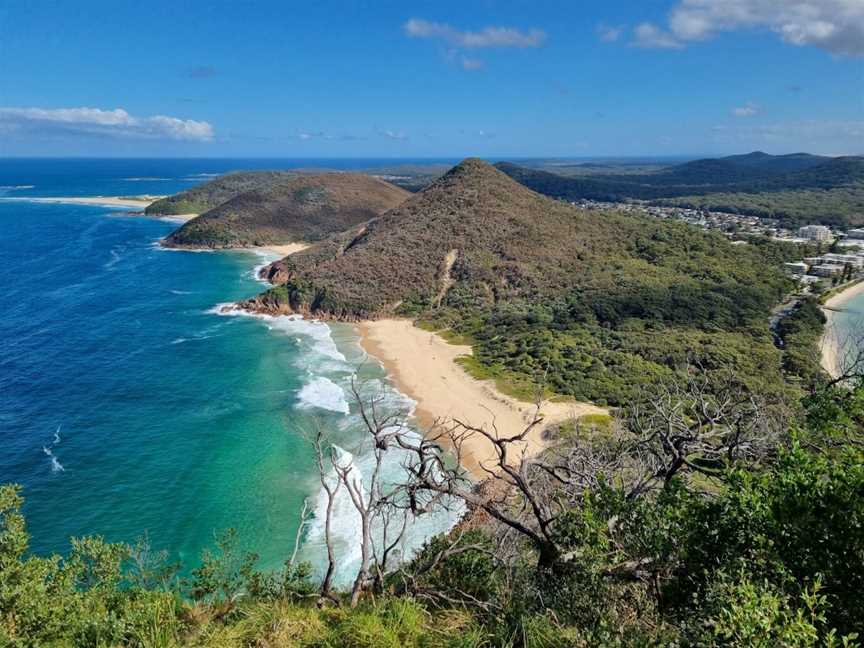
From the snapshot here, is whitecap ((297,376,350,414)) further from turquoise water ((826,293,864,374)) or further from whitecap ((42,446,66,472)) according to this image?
turquoise water ((826,293,864,374))

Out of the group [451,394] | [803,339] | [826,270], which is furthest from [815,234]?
[451,394]

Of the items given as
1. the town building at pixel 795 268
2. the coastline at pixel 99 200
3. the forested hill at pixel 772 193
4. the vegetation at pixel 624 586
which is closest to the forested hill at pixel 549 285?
the town building at pixel 795 268

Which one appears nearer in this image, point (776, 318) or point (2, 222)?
point (776, 318)

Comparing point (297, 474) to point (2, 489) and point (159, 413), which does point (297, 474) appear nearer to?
point (159, 413)

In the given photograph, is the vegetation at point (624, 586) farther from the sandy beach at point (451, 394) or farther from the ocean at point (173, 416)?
the sandy beach at point (451, 394)

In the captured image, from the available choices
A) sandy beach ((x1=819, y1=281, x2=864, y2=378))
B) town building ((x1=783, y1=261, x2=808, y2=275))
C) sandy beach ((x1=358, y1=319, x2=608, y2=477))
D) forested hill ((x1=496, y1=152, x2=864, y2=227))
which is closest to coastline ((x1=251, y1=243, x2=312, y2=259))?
sandy beach ((x1=358, y1=319, x2=608, y2=477))

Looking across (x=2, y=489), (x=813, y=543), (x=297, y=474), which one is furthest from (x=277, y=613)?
(x=297, y=474)
